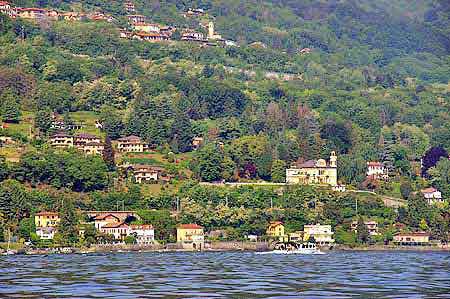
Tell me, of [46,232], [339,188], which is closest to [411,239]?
[339,188]

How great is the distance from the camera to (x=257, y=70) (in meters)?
194

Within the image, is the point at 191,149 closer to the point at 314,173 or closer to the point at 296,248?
the point at 314,173

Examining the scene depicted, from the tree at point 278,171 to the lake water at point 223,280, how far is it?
62518 millimetres

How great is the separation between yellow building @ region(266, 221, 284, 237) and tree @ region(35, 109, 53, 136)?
99.5 feet

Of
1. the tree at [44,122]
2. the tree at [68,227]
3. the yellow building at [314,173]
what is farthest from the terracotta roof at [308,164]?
the tree at [68,227]

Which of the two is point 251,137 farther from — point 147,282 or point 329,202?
point 147,282

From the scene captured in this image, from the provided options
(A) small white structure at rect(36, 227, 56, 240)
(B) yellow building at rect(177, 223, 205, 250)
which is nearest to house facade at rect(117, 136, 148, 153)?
(B) yellow building at rect(177, 223, 205, 250)

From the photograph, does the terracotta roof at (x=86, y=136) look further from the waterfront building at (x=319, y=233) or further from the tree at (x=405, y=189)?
the tree at (x=405, y=189)

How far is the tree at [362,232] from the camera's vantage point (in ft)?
382

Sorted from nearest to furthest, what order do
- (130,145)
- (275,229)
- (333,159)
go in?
1. (275,229)
2. (333,159)
3. (130,145)

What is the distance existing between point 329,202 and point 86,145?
27.8 m

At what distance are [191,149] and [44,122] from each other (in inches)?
709

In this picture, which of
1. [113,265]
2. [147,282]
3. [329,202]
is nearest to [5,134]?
[329,202]

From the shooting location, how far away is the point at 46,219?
110 meters
